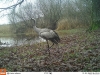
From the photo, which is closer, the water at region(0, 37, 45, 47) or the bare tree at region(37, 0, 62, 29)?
the bare tree at region(37, 0, 62, 29)

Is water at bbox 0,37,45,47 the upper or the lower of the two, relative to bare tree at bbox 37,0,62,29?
lower

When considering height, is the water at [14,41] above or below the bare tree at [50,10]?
below

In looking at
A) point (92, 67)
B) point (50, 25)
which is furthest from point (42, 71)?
point (50, 25)

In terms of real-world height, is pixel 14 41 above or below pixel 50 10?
below

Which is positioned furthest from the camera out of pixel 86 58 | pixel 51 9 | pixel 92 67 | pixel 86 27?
pixel 86 27

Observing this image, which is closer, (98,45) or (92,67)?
(92,67)

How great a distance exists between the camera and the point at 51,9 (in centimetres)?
311

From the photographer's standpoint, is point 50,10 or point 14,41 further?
point 14,41

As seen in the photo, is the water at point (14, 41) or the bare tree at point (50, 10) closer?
A: the bare tree at point (50, 10)

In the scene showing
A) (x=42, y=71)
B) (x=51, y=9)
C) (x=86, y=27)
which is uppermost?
(x=51, y=9)

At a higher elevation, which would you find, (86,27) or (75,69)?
(86,27)

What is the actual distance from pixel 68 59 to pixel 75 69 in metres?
0.37

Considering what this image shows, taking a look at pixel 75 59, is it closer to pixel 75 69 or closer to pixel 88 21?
pixel 75 69

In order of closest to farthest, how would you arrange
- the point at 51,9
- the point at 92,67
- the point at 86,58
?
the point at 92,67 < the point at 86,58 < the point at 51,9
